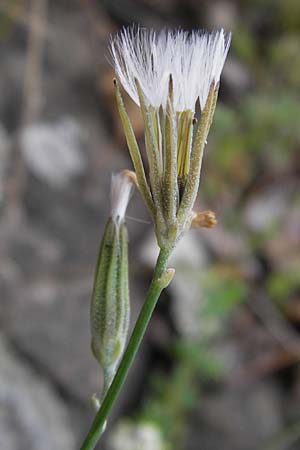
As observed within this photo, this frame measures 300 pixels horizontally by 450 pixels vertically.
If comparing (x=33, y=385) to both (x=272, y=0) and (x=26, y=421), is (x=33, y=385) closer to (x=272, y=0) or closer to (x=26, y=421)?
(x=26, y=421)

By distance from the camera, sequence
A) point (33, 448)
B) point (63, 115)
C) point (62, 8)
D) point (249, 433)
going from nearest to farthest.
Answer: point (33, 448), point (249, 433), point (63, 115), point (62, 8)

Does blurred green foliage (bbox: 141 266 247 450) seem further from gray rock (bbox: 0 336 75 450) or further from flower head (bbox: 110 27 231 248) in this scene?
flower head (bbox: 110 27 231 248)

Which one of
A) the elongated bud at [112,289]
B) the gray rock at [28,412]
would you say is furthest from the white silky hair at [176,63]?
the gray rock at [28,412]

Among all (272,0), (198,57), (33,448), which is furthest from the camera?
(272,0)

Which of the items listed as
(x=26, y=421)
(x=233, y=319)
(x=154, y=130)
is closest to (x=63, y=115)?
(x=233, y=319)

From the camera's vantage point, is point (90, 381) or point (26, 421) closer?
point (26, 421)

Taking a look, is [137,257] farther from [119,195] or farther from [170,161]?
[170,161]

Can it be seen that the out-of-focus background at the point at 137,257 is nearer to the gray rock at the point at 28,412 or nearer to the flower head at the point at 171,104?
the gray rock at the point at 28,412
